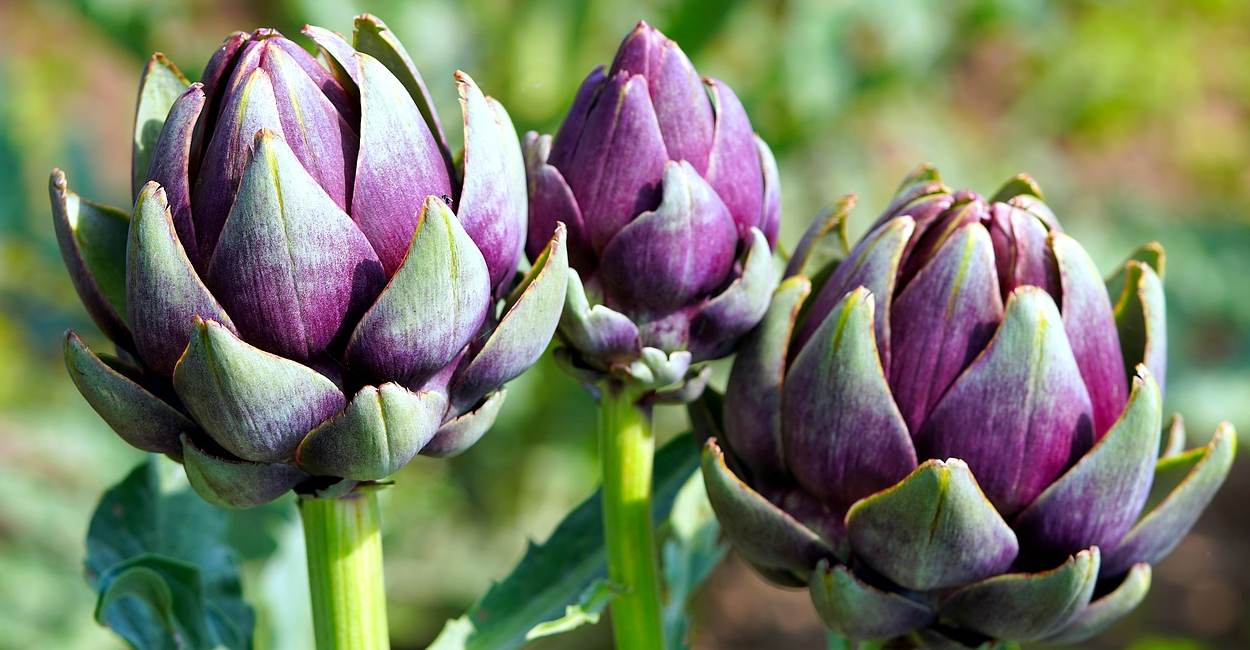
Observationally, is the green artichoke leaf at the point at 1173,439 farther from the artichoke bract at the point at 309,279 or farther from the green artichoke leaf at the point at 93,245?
the green artichoke leaf at the point at 93,245

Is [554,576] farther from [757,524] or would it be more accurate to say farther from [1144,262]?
[1144,262]

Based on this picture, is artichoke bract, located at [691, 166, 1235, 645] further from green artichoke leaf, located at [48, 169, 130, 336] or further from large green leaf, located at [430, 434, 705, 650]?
green artichoke leaf, located at [48, 169, 130, 336]

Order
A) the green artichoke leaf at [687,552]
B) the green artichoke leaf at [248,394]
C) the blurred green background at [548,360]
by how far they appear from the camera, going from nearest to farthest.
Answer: the green artichoke leaf at [248,394] → the green artichoke leaf at [687,552] → the blurred green background at [548,360]

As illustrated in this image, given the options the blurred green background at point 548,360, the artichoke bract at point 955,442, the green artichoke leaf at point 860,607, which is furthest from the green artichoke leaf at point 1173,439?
the blurred green background at point 548,360

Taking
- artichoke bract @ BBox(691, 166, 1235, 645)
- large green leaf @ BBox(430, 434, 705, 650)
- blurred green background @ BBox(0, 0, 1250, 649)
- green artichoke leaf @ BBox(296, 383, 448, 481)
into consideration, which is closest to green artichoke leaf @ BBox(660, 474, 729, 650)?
large green leaf @ BBox(430, 434, 705, 650)

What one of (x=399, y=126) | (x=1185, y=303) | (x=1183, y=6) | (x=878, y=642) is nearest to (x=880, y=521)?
(x=878, y=642)

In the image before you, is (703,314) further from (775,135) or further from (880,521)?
(775,135)
